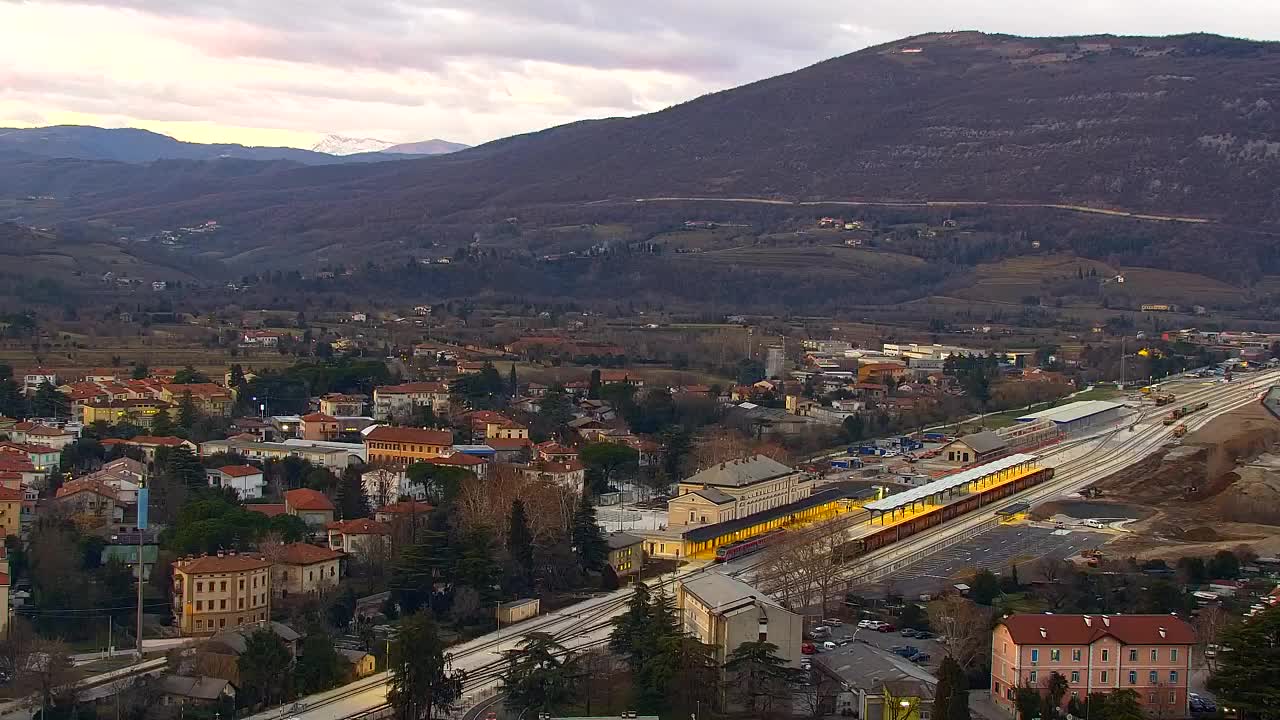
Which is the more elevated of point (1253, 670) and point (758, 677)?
point (1253, 670)

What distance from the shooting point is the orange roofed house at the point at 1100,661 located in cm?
2667

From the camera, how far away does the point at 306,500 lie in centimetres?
3859

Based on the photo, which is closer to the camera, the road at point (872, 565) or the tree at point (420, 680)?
the tree at point (420, 680)

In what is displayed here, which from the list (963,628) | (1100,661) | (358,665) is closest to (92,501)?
(358,665)

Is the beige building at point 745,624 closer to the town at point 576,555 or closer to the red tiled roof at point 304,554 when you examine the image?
the town at point 576,555

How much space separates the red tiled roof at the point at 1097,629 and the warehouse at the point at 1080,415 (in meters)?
32.6

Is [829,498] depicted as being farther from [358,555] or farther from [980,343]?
[980,343]

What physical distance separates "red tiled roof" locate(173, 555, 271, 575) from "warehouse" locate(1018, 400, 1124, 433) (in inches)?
1345

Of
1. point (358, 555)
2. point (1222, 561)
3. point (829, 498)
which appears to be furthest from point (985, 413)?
point (358, 555)

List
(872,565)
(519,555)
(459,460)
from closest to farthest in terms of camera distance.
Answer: (519,555) < (872,565) < (459,460)

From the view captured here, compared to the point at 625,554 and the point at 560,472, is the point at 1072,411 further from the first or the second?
the point at 625,554

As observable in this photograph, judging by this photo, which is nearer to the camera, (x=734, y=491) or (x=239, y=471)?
(x=734, y=491)

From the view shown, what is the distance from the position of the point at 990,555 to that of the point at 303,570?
14.5 m

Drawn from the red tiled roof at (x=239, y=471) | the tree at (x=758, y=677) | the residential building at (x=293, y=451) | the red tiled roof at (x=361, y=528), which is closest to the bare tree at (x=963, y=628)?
the tree at (x=758, y=677)
